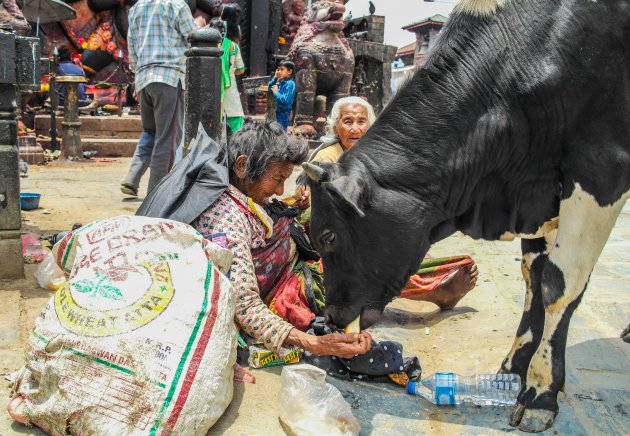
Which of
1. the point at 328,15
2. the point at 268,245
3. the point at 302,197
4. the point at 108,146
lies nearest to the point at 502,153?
the point at 268,245

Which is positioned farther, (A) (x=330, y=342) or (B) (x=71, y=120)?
(B) (x=71, y=120)

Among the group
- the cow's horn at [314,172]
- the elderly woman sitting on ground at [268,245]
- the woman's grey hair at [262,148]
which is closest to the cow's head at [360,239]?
the cow's horn at [314,172]

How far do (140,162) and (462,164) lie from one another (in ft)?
16.8

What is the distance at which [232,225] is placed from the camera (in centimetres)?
331

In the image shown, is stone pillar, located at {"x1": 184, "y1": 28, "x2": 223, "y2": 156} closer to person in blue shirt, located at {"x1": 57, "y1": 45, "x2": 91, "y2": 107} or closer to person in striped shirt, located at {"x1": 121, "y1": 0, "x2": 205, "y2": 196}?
person in striped shirt, located at {"x1": 121, "y1": 0, "x2": 205, "y2": 196}

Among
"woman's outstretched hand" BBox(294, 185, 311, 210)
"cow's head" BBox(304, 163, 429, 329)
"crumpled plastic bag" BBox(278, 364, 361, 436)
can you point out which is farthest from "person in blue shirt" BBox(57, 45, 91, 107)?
"crumpled plastic bag" BBox(278, 364, 361, 436)

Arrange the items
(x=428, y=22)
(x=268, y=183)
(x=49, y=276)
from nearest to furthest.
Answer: (x=268, y=183) → (x=49, y=276) → (x=428, y=22)

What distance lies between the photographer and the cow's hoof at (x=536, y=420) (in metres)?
3.09

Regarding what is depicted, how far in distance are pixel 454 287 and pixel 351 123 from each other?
1247 millimetres

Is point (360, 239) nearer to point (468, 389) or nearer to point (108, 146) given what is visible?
point (468, 389)

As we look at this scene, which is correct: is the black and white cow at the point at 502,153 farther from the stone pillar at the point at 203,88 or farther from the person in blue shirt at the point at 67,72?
the person in blue shirt at the point at 67,72

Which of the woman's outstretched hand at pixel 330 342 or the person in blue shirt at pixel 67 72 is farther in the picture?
the person in blue shirt at pixel 67 72

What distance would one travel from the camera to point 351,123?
468 centimetres

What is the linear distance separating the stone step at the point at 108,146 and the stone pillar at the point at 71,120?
3.30 ft
